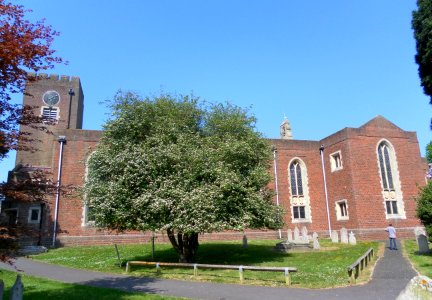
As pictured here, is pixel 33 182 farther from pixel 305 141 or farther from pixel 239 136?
pixel 305 141

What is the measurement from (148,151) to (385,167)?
23.1m

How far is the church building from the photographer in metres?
28.2

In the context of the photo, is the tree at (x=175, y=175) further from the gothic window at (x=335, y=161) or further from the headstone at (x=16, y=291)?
the gothic window at (x=335, y=161)

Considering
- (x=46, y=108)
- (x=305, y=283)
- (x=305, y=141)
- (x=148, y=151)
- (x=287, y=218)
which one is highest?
(x=46, y=108)

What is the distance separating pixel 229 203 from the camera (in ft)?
57.2

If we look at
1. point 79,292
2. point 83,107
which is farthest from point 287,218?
point 83,107

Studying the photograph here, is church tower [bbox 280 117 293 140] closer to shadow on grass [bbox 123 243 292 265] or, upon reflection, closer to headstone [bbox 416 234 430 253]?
shadow on grass [bbox 123 243 292 265]

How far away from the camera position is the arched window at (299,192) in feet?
110

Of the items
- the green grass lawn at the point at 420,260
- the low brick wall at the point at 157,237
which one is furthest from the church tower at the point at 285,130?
the green grass lawn at the point at 420,260

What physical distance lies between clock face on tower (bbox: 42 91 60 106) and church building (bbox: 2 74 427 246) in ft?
29.7

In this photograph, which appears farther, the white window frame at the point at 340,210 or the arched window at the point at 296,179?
the arched window at the point at 296,179

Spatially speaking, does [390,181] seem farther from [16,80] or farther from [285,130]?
[16,80]

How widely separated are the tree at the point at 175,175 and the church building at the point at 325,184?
29.8 feet

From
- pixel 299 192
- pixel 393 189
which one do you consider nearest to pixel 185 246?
pixel 299 192
